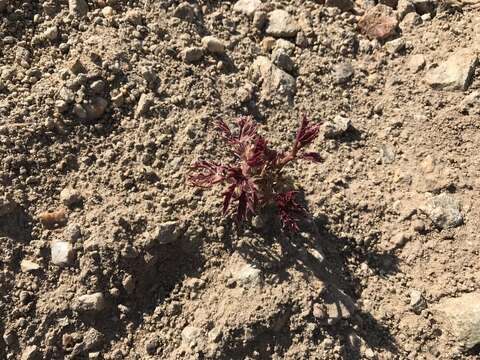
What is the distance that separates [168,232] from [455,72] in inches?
93.9

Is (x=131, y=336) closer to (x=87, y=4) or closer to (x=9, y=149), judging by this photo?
(x=9, y=149)

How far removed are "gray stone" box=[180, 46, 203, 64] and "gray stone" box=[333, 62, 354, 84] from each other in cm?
105

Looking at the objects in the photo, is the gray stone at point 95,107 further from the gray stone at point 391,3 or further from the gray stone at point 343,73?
the gray stone at point 391,3

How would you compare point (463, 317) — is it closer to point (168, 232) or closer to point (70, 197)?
point (168, 232)

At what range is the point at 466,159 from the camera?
3.50 meters

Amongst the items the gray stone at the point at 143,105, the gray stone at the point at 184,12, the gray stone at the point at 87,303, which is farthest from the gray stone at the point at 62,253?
the gray stone at the point at 184,12

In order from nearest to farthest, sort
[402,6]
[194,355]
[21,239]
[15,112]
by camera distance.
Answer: [194,355], [21,239], [15,112], [402,6]

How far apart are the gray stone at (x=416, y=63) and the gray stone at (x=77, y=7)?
2512 mm

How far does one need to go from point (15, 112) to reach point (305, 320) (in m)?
2.35

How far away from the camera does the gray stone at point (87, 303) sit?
309cm

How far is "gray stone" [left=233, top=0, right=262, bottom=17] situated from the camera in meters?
4.04

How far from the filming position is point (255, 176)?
313 centimetres

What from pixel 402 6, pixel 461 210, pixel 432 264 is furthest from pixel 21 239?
pixel 402 6

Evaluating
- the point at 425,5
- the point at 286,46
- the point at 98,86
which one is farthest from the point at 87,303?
the point at 425,5
